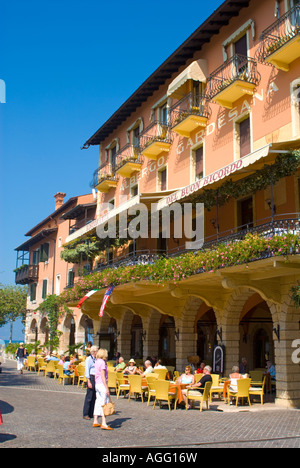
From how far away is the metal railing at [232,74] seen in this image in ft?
53.8

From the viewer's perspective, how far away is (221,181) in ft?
50.1

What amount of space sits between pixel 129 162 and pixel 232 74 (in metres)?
8.14

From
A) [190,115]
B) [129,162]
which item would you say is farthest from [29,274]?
[190,115]

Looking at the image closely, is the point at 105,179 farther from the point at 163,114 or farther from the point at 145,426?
the point at 145,426

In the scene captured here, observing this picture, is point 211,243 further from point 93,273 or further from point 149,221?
point 93,273

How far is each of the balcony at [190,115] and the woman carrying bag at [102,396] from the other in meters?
11.6

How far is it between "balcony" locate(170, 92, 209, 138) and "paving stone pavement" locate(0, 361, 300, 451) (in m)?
10.5

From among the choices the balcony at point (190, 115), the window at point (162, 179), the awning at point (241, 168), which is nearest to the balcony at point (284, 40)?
the awning at point (241, 168)

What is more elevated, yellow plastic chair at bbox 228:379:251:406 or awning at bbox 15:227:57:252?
awning at bbox 15:227:57:252

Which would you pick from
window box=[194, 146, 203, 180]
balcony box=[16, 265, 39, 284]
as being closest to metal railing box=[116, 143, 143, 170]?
window box=[194, 146, 203, 180]

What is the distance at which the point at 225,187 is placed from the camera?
15.3m

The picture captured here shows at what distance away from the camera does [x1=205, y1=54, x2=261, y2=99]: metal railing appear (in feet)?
53.8

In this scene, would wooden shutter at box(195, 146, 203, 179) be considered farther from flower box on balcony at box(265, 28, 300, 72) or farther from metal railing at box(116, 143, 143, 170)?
flower box on balcony at box(265, 28, 300, 72)
